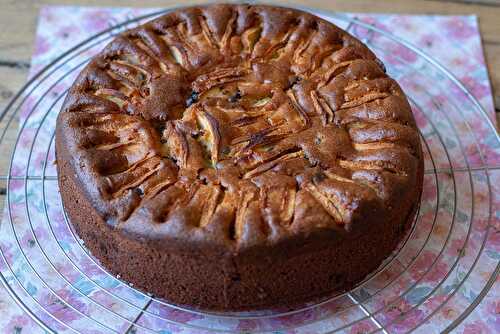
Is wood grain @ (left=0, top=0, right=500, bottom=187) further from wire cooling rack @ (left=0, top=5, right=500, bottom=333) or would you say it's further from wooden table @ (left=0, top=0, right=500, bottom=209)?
wire cooling rack @ (left=0, top=5, right=500, bottom=333)

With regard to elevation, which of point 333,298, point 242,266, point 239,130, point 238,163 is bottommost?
point 333,298

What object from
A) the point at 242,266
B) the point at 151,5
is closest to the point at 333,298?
the point at 242,266

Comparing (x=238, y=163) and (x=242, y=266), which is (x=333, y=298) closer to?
(x=242, y=266)

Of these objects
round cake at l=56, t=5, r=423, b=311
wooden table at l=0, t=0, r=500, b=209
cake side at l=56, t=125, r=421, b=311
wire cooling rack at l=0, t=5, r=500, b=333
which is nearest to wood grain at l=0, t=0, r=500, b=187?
wooden table at l=0, t=0, r=500, b=209

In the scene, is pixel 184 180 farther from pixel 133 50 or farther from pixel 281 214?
pixel 133 50

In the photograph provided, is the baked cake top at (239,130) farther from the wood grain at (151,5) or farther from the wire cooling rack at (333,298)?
the wood grain at (151,5)

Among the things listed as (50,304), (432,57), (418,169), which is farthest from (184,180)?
(432,57)
